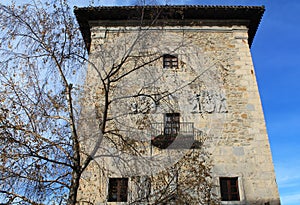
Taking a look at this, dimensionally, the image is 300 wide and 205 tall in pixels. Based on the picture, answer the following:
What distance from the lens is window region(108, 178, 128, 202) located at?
25.0 ft

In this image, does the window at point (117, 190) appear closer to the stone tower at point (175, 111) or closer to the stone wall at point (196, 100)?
the stone tower at point (175, 111)

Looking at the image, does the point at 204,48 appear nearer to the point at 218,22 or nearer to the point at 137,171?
the point at 218,22

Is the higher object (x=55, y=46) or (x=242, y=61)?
(x=242, y=61)

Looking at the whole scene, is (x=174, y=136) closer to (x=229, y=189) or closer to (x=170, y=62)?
(x=229, y=189)

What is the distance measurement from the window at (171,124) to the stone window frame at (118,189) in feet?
6.49

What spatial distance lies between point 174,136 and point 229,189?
2146mm

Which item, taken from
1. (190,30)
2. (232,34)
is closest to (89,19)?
(190,30)

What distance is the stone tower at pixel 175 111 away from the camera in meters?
6.58

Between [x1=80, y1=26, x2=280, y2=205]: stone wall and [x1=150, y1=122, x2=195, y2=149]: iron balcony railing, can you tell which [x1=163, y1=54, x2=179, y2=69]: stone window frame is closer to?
[x1=80, y1=26, x2=280, y2=205]: stone wall

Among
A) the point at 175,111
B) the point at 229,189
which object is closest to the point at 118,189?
the point at 175,111

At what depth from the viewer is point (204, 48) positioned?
10258 millimetres

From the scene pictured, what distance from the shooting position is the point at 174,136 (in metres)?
8.16

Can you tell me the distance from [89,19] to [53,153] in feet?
23.3

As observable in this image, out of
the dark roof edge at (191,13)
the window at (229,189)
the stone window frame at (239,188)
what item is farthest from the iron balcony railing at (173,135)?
the dark roof edge at (191,13)
